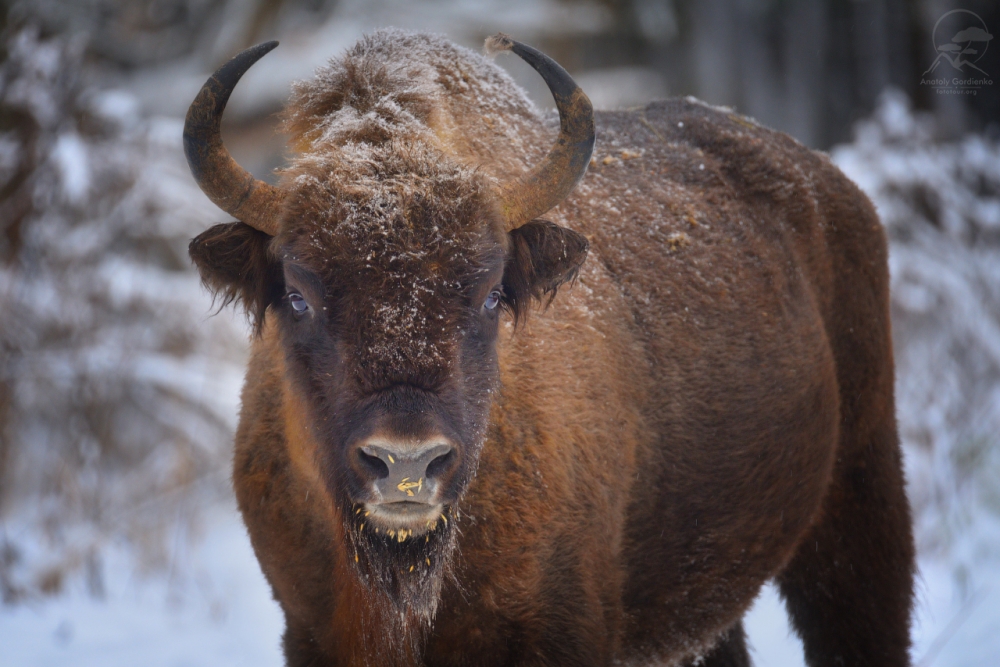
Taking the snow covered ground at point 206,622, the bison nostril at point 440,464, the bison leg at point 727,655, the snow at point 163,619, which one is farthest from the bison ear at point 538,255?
the snow at point 163,619

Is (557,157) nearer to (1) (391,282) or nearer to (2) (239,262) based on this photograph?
(1) (391,282)

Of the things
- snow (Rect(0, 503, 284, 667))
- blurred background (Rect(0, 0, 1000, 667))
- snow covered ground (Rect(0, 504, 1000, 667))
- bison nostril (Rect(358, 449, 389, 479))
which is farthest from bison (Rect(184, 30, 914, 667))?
snow (Rect(0, 503, 284, 667))

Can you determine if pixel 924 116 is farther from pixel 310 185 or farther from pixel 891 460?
pixel 310 185

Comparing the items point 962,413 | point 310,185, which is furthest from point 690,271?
point 962,413

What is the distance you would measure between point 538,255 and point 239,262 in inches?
40.3

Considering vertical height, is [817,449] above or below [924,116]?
Answer: below

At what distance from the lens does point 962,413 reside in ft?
25.6

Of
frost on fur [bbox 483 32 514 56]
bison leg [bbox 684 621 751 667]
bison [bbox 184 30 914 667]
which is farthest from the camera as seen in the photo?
bison leg [bbox 684 621 751 667]

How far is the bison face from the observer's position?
2.26 m

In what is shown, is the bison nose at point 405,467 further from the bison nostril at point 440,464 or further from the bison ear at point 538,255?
the bison ear at point 538,255

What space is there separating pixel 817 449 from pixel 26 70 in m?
6.85

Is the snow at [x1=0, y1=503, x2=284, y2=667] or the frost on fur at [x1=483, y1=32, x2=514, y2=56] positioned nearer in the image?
the frost on fur at [x1=483, y1=32, x2=514, y2=56]

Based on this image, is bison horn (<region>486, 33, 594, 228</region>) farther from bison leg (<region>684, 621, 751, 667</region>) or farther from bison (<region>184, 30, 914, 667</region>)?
bison leg (<region>684, 621, 751, 667</region>)

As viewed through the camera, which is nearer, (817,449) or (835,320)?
(817,449)
